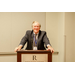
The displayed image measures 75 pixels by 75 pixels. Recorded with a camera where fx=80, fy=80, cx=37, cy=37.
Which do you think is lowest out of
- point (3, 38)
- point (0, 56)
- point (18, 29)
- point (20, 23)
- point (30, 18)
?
point (0, 56)

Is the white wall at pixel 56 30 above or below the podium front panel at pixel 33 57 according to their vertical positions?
above

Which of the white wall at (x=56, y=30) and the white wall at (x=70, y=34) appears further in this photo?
the white wall at (x=56, y=30)

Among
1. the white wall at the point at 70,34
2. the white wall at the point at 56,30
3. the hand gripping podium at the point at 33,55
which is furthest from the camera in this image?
the white wall at the point at 56,30

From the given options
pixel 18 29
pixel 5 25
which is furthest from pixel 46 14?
pixel 5 25

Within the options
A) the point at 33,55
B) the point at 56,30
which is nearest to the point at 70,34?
the point at 56,30

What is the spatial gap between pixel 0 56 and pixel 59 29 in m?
1.82

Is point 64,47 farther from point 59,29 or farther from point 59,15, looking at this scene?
point 59,15

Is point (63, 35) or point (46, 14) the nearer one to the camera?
point (63, 35)

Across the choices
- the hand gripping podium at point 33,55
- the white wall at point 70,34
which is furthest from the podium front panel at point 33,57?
the white wall at point 70,34

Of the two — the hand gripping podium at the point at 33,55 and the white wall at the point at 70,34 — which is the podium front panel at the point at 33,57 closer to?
the hand gripping podium at the point at 33,55

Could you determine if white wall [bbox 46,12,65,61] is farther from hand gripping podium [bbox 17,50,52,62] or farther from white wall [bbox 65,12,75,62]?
hand gripping podium [bbox 17,50,52,62]

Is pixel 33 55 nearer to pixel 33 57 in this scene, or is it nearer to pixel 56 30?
pixel 33 57

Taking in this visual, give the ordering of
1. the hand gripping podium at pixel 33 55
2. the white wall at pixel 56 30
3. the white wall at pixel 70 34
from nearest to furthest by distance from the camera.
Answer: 1. the hand gripping podium at pixel 33 55
2. the white wall at pixel 70 34
3. the white wall at pixel 56 30

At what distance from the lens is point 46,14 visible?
2.28 meters
